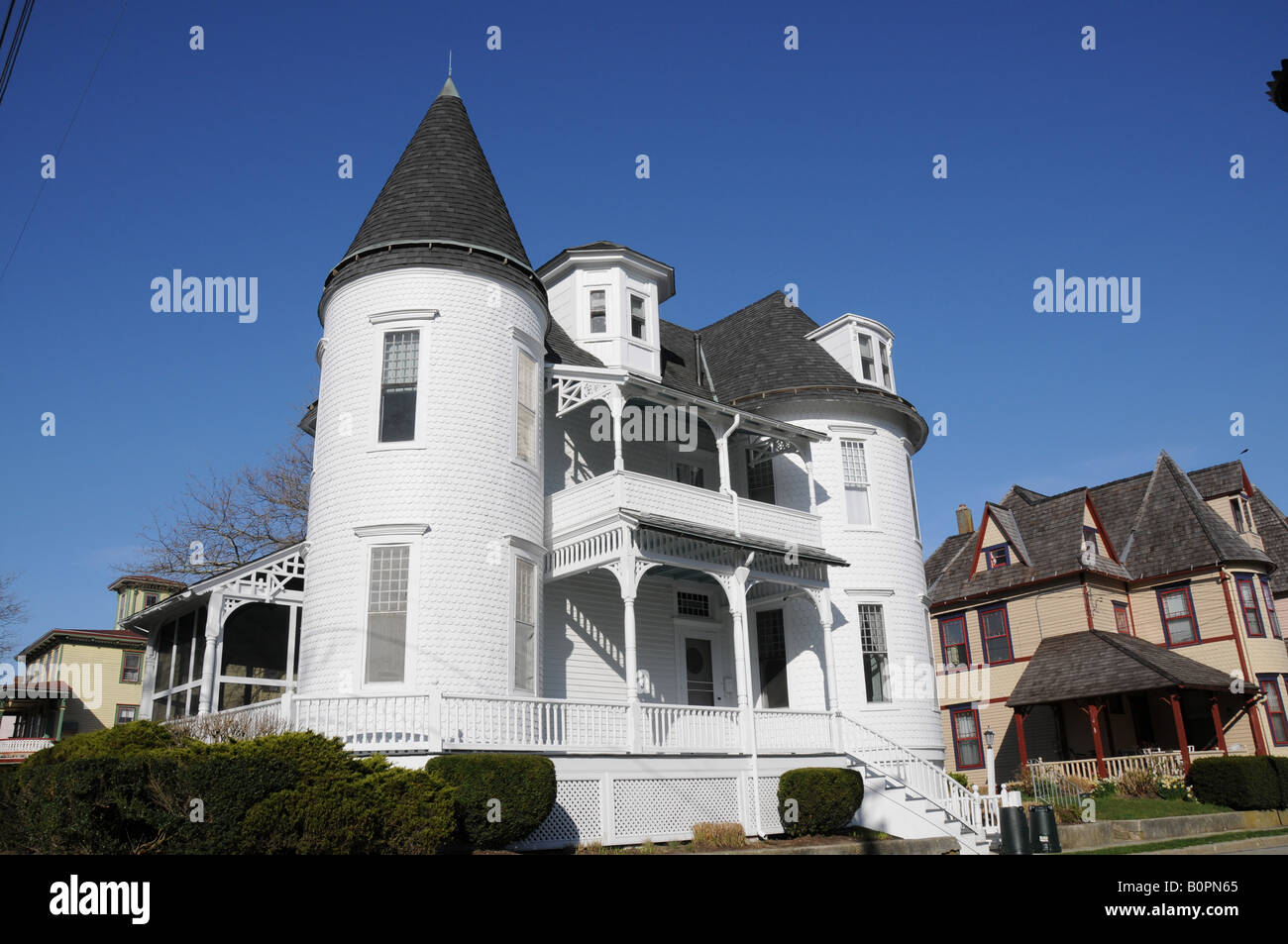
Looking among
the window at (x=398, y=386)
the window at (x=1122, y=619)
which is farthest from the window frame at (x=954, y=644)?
the window at (x=398, y=386)

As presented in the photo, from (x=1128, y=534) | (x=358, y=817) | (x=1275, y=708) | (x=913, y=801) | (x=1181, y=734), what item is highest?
(x=1128, y=534)

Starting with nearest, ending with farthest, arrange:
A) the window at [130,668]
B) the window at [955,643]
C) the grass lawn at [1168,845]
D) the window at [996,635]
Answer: the grass lawn at [1168,845], the window at [996,635], the window at [955,643], the window at [130,668]

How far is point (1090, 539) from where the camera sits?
33.0 metres

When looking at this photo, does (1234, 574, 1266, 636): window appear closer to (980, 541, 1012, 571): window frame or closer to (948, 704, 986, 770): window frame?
(980, 541, 1012, 571): window frame

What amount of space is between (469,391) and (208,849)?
32.0ft

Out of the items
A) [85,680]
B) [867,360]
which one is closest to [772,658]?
[867,360]

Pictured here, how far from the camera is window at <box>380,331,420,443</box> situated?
17.5 meters

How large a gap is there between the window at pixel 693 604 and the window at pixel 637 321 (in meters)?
6.21

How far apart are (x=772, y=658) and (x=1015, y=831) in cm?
688

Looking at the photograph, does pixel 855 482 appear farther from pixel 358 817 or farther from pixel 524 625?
A: pixel 358 817

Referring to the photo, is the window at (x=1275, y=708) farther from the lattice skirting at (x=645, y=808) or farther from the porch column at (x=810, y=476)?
the lattice skirting at (x=645, y=808)

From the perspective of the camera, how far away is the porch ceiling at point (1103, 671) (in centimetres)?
2597
